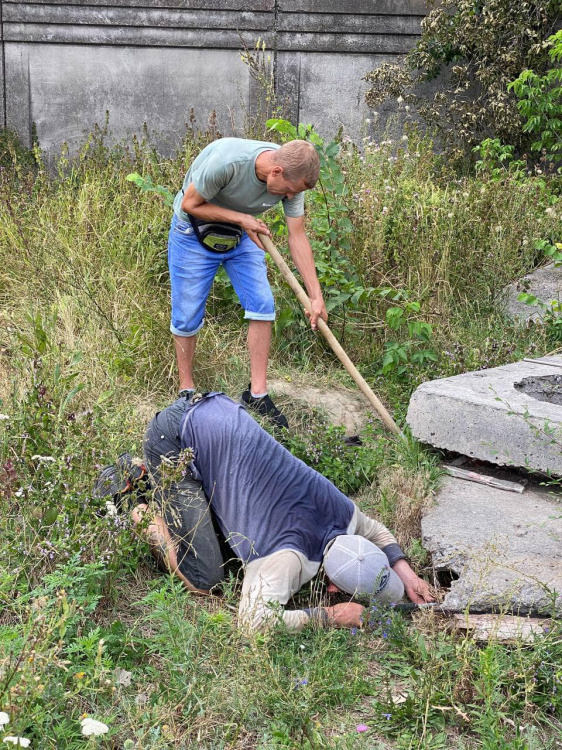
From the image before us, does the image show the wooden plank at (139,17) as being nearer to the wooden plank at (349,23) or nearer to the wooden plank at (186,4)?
the wooden plank at (186,4)

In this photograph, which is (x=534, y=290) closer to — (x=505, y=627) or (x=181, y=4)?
(x=505, y=627)

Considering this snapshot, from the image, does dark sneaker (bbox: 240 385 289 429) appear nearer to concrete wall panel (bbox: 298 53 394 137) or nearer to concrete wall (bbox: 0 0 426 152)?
concrete wall (bbox: 0 0 426 152)

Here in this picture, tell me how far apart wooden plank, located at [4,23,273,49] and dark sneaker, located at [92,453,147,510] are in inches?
285

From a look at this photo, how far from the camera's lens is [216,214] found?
14.1ft

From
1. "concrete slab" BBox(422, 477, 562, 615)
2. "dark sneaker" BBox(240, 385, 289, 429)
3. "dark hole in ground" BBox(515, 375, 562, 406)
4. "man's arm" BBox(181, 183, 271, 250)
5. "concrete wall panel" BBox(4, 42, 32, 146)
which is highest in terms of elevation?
"concrete wall panel" BBox(4, 42, 32, 146)

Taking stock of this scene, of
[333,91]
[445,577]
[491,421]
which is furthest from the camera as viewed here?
[333,91]

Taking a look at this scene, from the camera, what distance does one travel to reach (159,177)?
20.6ft

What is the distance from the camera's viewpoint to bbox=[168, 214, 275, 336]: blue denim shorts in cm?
452

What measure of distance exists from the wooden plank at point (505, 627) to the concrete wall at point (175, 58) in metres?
Result: 7.50

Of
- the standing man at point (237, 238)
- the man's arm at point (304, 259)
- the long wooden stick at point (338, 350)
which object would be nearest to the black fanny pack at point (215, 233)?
the standing man at point (237, 238)

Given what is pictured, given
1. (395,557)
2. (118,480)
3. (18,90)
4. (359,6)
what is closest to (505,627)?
Result: (395,557)

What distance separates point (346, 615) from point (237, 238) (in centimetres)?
222

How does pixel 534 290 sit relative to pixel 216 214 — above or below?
below

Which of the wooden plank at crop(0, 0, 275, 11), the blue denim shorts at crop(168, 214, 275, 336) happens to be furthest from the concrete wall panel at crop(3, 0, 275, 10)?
the blue denim shorts at crop(168, 214, 275, 336)
